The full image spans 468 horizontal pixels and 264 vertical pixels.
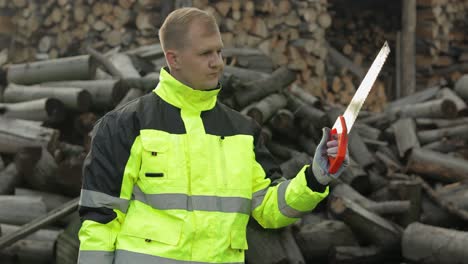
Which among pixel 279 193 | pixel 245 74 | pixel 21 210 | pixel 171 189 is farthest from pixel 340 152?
pixel 245 74

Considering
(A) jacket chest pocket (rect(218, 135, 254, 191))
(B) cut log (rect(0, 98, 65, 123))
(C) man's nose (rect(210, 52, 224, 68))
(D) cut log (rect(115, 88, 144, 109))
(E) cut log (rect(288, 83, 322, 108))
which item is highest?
(C) man's nose (rect(210, 52, 224, 68))

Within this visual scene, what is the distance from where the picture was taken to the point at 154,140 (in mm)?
2693

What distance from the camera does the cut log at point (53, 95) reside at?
677cm

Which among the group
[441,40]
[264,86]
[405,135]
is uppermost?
[264,86]

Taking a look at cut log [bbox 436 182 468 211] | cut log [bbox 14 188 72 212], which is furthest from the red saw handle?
cut log [bbox 14 188 72 212]

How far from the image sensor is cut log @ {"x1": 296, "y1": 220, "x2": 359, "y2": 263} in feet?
17.1

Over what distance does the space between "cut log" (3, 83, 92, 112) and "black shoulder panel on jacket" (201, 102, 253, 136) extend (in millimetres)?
4040

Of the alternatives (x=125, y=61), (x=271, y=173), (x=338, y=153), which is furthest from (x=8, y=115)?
(x=338, y=153)

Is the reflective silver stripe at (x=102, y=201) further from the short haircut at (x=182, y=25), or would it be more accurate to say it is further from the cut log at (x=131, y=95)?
the cut log at (x=131, y=95)

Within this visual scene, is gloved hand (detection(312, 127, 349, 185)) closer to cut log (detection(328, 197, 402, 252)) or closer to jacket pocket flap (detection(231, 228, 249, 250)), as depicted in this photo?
jacket pocket flap (detection(231, 228, 249, 250))

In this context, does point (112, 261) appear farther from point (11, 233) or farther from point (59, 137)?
point (59, 137)

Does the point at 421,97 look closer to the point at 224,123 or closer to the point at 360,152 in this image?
the point at 360,152

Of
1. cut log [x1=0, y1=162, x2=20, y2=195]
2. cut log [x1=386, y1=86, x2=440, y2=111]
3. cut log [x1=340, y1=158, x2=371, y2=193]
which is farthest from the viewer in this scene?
cut log [x1=386, y1=86, x2=440, y2=111]

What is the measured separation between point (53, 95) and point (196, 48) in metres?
4.55
